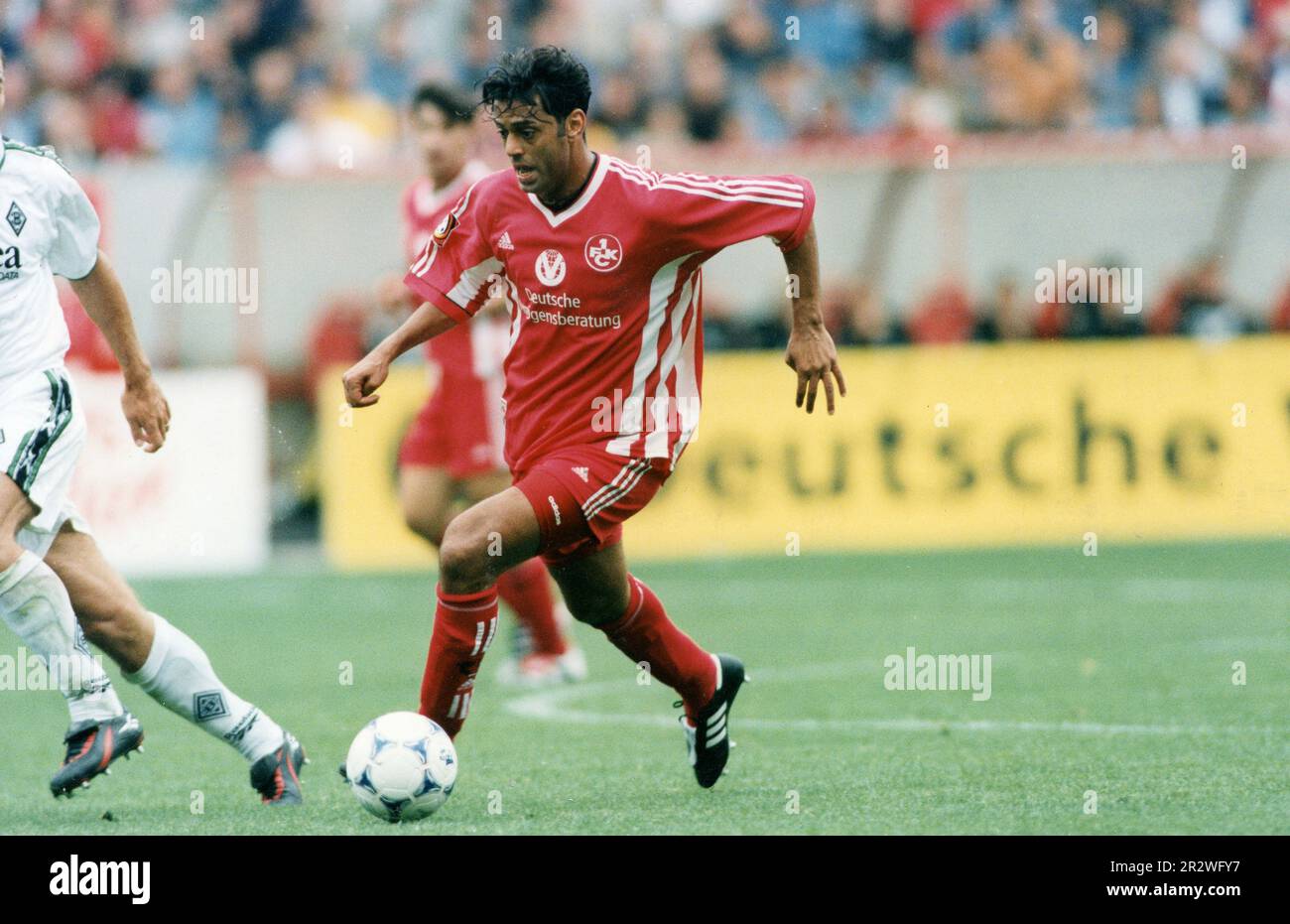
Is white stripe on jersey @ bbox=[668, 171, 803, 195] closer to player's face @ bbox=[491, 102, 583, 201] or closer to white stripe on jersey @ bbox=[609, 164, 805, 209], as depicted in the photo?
white stripe on jersey @ bbox=[609, 164, 805, 209]

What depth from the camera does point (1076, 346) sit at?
1427 centimetres

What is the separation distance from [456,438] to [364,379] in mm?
3405

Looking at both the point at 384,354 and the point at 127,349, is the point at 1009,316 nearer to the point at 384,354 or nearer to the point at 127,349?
the point at 384,354

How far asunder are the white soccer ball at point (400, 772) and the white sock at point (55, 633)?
762mm

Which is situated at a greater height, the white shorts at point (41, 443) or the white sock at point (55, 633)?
the white shorts at point (41, 443)

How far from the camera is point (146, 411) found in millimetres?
6102

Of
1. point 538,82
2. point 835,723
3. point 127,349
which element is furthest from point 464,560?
point 835,723

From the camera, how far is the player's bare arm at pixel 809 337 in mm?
5727

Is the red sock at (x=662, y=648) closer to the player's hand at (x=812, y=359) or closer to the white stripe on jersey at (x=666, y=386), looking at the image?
the white stripe on jersey at (x=666, y=386)

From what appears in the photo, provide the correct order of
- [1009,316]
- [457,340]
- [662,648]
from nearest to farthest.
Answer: [662,648]
[457,340]
[1009,316]

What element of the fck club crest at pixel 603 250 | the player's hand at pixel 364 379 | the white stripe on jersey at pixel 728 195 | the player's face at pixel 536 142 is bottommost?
the player's hand at pixel 364 379

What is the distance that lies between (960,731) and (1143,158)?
29.8 ft

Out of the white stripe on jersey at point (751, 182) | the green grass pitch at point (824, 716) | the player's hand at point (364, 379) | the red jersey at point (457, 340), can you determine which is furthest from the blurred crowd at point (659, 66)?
the player's hand at point (364, 379)

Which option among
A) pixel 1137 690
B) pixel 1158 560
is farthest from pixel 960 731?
pixel 1158 560
